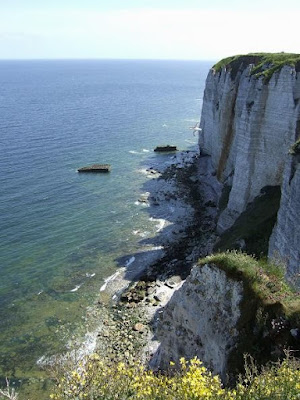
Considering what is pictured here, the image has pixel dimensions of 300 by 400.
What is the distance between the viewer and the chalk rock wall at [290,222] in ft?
69.7

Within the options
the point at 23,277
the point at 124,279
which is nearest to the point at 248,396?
the point at 124,279

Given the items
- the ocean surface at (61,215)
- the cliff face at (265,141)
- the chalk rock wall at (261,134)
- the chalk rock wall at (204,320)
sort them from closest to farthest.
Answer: the chalk rock wall at (204,320)
the cliff face at (265,141)
the ocean surface at (61,215)
the chalk rock wall at (261,134)

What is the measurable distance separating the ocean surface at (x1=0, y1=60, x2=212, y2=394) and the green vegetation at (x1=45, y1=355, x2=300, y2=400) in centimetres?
1820

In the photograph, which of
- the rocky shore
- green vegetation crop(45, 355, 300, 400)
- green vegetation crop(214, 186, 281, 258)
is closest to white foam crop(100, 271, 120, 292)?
the rocky shore

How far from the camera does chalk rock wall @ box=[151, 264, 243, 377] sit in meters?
15.2

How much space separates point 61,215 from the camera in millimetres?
47656

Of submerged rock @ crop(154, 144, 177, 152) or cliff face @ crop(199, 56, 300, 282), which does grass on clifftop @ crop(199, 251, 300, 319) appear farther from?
submerged rock @ crop(154, 144, 177, 152)

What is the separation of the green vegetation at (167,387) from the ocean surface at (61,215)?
18.2m

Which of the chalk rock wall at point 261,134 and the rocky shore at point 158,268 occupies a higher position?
the chalk rock wall at point 261,134

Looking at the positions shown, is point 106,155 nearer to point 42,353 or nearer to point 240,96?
point 240,96

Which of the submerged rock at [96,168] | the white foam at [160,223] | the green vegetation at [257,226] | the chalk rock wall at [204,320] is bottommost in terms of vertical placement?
the white foam at [160,223]

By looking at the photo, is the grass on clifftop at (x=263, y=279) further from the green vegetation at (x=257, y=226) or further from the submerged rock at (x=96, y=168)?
the submerged rock at (x=96, y=168)

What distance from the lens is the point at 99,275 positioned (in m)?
36.4

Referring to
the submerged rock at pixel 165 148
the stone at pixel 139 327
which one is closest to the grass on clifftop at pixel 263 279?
the stone at pixel 139 327
